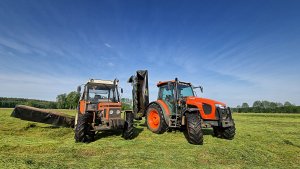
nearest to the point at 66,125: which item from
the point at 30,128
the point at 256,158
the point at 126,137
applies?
the point at 30,128

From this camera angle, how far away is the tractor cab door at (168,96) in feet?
27.2

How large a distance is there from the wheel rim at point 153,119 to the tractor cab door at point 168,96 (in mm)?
691

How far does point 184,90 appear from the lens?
28.2 ft

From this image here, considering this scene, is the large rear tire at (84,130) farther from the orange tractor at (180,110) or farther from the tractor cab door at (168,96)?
the tractor cab door at (168,96)

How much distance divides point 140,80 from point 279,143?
247 inches

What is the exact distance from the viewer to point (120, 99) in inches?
329

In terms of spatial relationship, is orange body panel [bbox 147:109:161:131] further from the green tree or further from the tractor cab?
the green tree

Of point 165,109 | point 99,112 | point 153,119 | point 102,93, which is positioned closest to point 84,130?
point 99,112

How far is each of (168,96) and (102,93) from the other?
2.74 metres

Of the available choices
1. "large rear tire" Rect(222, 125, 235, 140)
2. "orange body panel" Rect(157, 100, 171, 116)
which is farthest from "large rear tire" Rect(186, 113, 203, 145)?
"orange body panel" Rect(157, 100, 171, 116)

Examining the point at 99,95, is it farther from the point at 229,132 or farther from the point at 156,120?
the point at 229,132

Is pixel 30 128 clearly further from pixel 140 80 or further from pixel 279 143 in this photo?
pixel 279 143

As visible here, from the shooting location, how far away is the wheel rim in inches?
347

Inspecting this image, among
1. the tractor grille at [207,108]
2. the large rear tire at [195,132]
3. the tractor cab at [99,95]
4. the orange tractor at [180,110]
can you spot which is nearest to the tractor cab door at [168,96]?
the orange tractor at [180,110]
